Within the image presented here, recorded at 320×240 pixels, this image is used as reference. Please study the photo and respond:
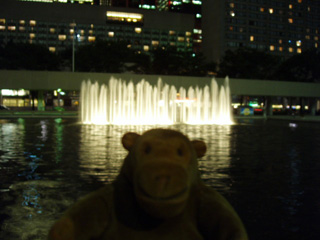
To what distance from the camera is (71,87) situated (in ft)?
129

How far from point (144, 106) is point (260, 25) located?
255 feet

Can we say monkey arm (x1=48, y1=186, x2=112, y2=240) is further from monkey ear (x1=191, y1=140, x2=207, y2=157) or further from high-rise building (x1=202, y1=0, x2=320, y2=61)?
high-rise building (x1=202, y1=0, x2=320, y2=61)

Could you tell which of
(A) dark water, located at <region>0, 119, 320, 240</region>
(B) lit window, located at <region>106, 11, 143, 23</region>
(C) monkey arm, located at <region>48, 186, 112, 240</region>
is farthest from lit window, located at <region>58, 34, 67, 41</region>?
(C) monkey arm, located at <region>48, 186, 112, 240</region>

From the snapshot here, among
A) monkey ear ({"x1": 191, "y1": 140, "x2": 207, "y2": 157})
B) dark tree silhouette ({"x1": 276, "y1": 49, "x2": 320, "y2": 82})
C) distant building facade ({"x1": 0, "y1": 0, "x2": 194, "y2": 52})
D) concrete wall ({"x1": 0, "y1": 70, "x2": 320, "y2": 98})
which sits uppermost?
distant building facade ({"x1": 0, "y1": 0, "x2": 194, "y2": 52})

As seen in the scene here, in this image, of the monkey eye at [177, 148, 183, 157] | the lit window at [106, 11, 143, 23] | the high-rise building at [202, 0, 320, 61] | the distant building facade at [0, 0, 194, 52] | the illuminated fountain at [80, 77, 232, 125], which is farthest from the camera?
the lit window at [106, 11, 143, 23]

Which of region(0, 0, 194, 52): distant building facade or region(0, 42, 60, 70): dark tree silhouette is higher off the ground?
region(0, 0, 194, 52): distant building facade

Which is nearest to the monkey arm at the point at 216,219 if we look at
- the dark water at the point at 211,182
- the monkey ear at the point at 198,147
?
the monkey ear at the point at 198,147

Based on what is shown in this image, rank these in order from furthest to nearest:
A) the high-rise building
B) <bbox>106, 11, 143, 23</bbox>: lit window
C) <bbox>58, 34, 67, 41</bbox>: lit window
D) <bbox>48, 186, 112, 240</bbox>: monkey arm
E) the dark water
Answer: <bbox>106, 11, 143, 23</bbox>: lit window, the high-rise building, <bbox>58, 34, 67, 41</bbox>: lit window, the dark water, <bbox>48, 186, 112, 240</bbox>: monkey arm

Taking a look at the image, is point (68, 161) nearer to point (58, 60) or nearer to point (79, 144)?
point (79, 144)

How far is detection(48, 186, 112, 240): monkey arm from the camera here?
2176 mm

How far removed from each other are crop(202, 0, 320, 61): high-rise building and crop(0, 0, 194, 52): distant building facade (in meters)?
Answer: 8.01

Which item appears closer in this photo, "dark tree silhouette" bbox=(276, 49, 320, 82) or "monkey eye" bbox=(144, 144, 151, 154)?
"monkey eye" bbox=(144, 144, 151, 154)

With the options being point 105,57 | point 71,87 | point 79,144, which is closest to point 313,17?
point 105,57

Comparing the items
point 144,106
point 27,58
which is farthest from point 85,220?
point 27,58
